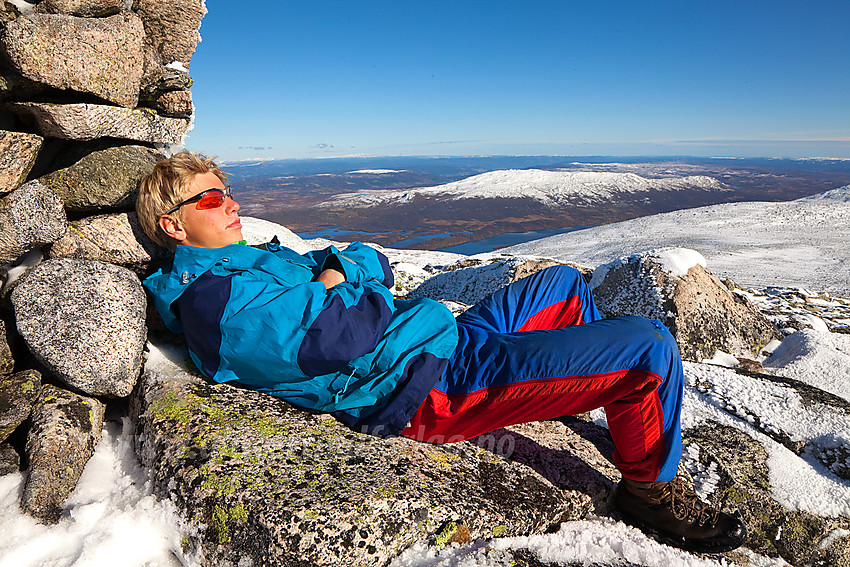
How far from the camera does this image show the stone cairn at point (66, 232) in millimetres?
4301

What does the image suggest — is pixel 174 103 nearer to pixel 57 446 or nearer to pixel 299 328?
pixel 299 328

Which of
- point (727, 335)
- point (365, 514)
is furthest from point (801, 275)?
point (365, 514)

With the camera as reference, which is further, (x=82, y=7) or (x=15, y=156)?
(x=82, y=7)

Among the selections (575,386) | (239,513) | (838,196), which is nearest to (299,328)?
(239,513)

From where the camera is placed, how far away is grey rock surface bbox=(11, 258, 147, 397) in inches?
180

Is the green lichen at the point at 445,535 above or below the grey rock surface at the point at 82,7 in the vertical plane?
below

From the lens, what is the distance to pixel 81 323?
4.66 meters

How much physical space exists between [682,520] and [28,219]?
7.40 metres

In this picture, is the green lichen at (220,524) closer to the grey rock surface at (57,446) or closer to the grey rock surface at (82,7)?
the grey rock surface at (57,446)

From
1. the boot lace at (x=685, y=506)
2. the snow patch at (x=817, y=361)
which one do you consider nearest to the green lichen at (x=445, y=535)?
the boot lace at (x=685, y=506)

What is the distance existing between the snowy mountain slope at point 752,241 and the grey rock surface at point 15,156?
39.2 meters

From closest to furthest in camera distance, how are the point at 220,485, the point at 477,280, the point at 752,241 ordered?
the point at 220,485
the point at 477,280
the point at 752,241

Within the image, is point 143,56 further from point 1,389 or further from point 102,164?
point 1,389

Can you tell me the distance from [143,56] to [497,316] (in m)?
5.66
